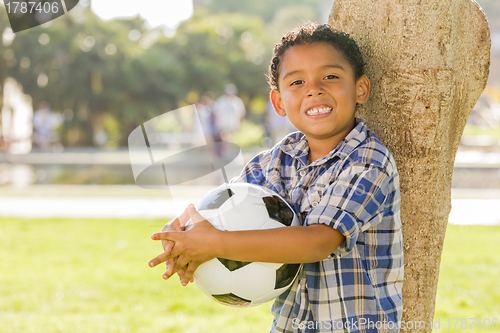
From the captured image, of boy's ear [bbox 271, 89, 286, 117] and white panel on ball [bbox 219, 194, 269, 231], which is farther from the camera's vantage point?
boy's ear [bbox 271, 89, 286, 117]

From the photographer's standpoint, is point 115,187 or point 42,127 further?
point 42,127

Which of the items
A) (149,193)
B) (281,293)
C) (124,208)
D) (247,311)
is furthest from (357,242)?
(149,193)

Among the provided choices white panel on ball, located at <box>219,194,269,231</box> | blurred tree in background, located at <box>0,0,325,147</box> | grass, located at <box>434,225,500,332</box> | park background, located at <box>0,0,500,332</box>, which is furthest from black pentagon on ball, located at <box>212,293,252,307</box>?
blurred tree in background, located at <box>0,0,325,147</box>

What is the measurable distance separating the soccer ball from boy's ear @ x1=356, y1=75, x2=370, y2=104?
49cm

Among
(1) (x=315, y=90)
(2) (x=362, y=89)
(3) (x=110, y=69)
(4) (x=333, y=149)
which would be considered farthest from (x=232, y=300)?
(3) (x=110, y=69)

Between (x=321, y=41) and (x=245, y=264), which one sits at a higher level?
(x=321, y=41)

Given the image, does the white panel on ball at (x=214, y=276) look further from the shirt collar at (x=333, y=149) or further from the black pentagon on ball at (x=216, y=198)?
the shirt collar at (x=333, y=149)

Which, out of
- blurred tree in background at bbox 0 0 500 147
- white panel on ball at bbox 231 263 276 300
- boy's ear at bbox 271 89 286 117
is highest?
blurred tree in background at bbox 0 0 500 147

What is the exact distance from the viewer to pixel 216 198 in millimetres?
1653

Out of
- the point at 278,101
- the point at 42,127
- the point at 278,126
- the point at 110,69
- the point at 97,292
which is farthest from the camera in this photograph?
the point at 110,69

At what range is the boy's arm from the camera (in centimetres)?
149

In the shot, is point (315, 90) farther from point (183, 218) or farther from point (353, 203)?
point (183, 218)

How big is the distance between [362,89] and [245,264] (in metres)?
0.77

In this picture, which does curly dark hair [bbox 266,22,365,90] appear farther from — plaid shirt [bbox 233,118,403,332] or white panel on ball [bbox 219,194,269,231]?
white panel on ball [bbox 219,194,269,231]
